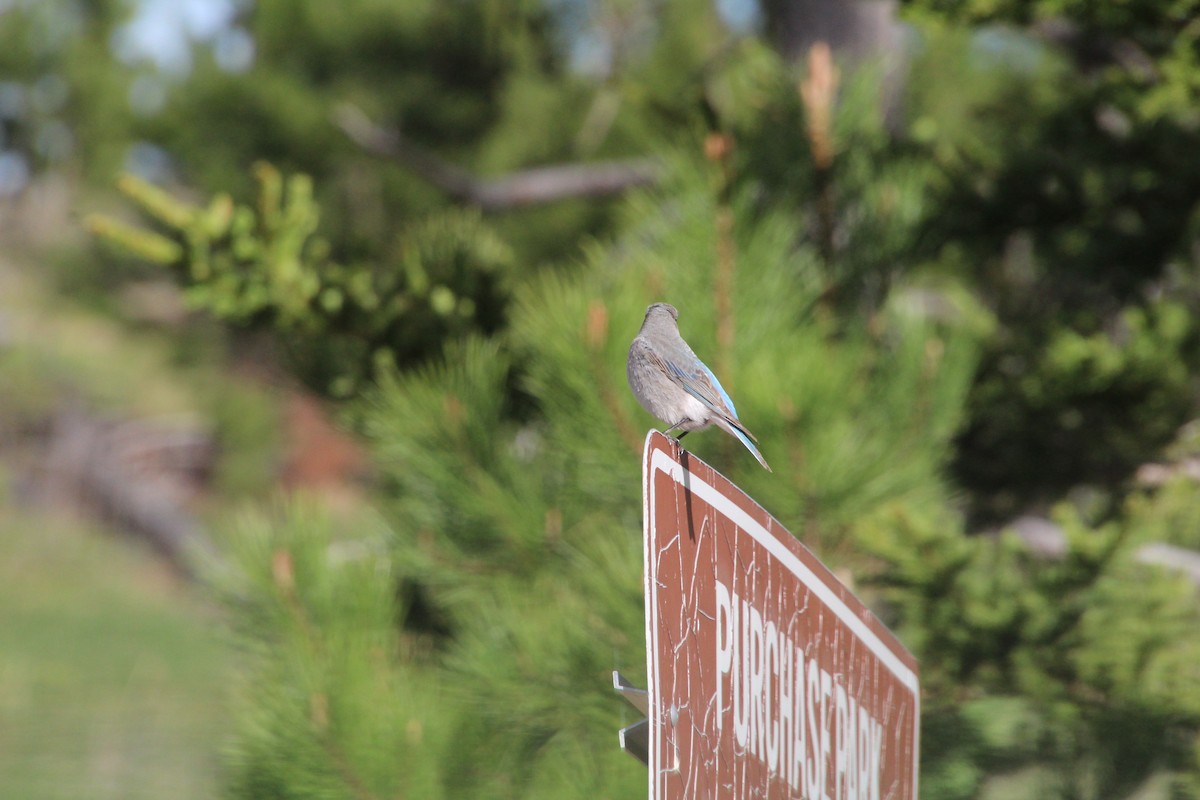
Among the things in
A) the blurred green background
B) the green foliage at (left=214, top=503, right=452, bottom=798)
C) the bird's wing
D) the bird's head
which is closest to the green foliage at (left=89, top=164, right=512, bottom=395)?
the blurred green background

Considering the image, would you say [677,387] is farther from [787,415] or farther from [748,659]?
[787,415]

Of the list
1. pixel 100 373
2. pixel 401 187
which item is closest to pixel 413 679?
pixel 401 187

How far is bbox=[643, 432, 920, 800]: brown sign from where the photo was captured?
117cm

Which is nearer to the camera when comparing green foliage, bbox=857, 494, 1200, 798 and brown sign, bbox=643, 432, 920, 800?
brown sign, bbox=643, 432, 920, 800

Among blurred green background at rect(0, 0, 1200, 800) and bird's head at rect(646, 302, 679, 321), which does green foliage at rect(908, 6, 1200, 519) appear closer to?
blurred green background at rect(0, 0, 1200, 800)

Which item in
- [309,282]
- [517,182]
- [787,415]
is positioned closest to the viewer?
[787,415]

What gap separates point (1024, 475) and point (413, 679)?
1.83 metres

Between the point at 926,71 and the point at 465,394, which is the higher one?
the point at 926,71

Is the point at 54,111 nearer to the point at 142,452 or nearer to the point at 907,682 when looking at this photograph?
the point at 142,452

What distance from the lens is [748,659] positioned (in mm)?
1358

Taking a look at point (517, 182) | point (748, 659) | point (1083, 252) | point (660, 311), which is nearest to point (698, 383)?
point (660, 311)

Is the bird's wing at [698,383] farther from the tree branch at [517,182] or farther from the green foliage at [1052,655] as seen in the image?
the tree branch at [517,182]

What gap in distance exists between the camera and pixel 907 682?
183cm

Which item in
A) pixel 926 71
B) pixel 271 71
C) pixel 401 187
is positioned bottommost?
pixel 926 71
